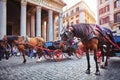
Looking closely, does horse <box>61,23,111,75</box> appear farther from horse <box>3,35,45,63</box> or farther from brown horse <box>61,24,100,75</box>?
horse <box>3,35,45,63</box>

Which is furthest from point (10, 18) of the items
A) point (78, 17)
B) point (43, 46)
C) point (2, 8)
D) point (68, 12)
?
point (68, 12)

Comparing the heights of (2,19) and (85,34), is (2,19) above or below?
above

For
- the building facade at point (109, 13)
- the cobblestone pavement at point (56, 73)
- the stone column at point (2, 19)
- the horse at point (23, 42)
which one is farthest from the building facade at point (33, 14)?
the cobblestone pavement at point (56, 73)

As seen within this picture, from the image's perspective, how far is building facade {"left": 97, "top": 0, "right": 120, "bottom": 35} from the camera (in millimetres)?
39531

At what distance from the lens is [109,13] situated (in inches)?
1656

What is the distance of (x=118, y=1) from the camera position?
3959 centimetres

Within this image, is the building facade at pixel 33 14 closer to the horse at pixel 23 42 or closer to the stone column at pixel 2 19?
the stone column at pixel 2 19

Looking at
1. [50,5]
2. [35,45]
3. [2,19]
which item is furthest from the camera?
[50,5]

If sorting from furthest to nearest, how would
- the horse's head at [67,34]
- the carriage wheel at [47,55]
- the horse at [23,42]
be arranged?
the carriage wheel at [47,55] → the horse at [23,42] → the horse's head at [67,34]

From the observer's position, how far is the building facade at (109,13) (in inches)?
1556

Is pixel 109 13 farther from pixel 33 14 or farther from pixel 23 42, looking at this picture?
pixel 23 42

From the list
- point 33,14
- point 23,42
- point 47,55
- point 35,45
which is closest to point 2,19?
point 47,55

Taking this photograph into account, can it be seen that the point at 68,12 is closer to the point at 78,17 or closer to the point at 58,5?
the point at 78,17

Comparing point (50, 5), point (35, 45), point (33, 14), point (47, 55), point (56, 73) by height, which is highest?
point (50, 5)
